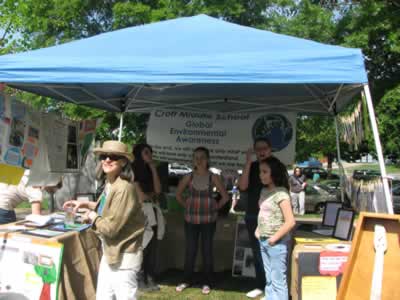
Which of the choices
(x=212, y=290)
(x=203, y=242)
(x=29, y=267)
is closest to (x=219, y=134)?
(x=203, y=242)

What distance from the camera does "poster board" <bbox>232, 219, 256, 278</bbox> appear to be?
530 centimetres

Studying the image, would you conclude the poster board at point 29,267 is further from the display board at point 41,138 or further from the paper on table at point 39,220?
the display board at point 41,138

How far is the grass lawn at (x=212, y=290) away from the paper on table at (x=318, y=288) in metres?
1.13

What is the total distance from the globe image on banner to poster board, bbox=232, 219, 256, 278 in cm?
124

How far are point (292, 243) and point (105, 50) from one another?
239 centimetres

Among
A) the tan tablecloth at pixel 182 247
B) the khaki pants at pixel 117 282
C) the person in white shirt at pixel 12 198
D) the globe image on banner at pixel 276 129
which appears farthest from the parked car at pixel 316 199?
the khaki pants at pixel 117 282

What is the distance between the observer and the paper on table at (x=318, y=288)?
12.0ft

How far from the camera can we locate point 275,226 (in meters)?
3.74

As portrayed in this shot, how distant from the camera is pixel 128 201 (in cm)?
308

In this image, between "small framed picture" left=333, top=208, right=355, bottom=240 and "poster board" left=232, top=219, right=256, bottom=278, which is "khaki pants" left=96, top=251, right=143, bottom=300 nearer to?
"small framed picture" left=333, top=208, right=355, bottom=240

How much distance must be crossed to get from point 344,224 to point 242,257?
4.57 ft

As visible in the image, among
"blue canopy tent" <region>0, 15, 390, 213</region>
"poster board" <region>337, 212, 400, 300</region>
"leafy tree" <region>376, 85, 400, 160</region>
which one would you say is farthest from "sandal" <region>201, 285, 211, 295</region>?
"leafy tree" <region>376, 85, 400, 160</region>

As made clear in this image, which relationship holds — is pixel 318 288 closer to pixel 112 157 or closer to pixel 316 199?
pixel 112 157

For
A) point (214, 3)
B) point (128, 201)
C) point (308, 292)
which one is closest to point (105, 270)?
point (128, 201)
